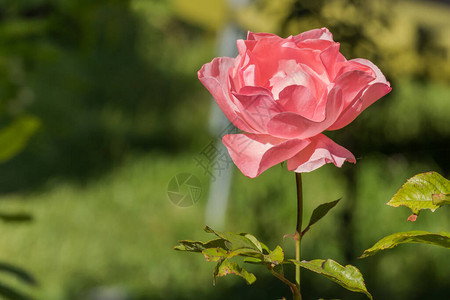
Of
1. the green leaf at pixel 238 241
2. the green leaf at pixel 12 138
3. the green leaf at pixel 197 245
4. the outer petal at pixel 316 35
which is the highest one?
the green leaf at pixel 12 138

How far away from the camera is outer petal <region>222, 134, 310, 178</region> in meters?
0.31

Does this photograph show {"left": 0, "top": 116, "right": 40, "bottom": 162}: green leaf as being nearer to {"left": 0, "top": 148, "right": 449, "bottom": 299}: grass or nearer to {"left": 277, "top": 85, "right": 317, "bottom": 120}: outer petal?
{"left": 277, "top": 85, "right": 317, "bottom": 120}: outer petal

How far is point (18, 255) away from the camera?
2.30m

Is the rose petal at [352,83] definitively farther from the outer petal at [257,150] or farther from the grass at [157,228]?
the grass at [157,228]

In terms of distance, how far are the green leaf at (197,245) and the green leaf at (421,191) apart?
0.36ft

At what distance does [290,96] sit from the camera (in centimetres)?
31

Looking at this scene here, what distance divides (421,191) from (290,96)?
0.13m

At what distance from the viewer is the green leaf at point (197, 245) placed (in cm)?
35

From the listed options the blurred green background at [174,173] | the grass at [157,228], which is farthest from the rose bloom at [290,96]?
the grass at [157,228]

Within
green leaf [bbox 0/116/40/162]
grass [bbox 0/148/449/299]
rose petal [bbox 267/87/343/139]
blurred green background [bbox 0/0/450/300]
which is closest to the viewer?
rose petal [bbox 267/87/343/139]

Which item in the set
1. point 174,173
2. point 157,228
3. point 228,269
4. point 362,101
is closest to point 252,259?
point 228,269

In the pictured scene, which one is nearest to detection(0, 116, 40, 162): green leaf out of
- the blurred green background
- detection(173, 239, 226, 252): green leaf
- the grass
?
the blurred green background

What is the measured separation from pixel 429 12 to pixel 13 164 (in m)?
2.30

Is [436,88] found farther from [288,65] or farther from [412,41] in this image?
[288,65]
